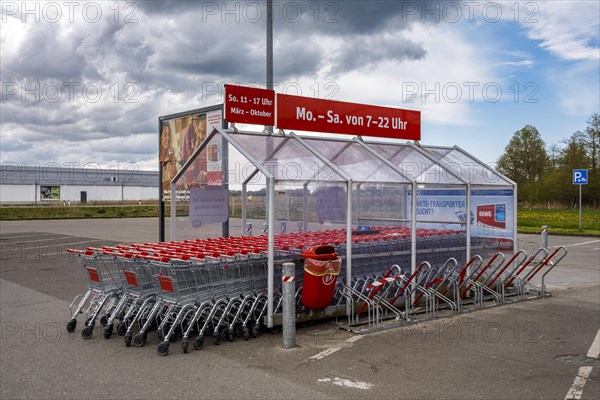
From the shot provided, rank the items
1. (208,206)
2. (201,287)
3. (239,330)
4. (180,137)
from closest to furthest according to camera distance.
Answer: (201,287), (239,330), (208,206), (180,137)

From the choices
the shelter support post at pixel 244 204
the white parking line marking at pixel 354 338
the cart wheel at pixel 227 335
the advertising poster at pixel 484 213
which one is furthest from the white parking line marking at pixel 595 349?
the shelter support post at pixel 244 204

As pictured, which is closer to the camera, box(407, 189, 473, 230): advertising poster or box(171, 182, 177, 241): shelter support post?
box(171, 182, 177, 241): shelter support post

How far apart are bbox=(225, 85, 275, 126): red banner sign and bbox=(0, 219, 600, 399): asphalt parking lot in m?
3.37

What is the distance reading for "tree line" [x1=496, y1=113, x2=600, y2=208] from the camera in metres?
45.3

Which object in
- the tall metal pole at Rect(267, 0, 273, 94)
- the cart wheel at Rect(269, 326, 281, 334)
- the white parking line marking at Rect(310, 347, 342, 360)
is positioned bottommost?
the white parking line marking at Rect(310, 347, 342, 360)

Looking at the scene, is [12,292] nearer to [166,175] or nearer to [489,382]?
[166,175]

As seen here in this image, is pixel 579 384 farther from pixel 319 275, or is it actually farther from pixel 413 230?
pixel 413 230

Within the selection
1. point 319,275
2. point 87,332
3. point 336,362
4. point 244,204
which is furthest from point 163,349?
point 244,204

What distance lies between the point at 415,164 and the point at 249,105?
3106 millimetres

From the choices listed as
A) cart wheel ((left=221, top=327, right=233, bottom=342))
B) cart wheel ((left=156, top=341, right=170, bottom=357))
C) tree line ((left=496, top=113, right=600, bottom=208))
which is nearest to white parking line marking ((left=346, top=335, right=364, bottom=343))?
cart wheel ((left=221, top=327, right=233, bottom=342))

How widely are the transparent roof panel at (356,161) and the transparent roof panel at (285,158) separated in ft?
1.41

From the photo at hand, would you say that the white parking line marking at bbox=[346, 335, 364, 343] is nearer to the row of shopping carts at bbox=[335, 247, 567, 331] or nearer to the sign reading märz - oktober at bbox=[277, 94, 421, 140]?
the row of shopping carts at bbox=[335, 247, 567, 331]

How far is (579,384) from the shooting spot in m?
5.41

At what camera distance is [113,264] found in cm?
732
